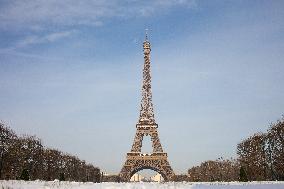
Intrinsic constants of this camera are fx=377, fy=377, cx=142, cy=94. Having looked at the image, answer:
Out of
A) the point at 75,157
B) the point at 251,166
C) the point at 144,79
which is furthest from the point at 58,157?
the point at 251,166

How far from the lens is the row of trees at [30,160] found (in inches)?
2478

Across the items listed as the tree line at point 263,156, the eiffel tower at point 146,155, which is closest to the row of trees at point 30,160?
the eiffel tower at point 146,155

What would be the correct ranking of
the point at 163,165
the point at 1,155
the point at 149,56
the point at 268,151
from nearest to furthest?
the point at 1,155 → the point at 268,151 → the point at 163,165 → the point at 149,56

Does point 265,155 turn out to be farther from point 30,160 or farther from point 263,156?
point 30,160

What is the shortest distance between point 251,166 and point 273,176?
472cm

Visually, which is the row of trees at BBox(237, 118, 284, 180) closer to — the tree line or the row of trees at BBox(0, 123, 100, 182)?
the tree line

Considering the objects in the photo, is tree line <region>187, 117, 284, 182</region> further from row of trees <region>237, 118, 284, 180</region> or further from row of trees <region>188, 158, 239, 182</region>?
row of trees <region>188, 158, 239, 182</region>

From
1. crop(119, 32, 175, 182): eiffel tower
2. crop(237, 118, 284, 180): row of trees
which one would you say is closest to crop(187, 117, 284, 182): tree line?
crop(237, 118, 284, 180): row of trees

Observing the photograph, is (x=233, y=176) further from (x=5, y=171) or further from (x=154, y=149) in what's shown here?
(x=5, y=171)

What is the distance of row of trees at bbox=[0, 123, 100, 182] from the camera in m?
62.9

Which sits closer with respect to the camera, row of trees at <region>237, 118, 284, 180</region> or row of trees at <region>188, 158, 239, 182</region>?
row of trees at <region>237, 118, 284, 180</region>

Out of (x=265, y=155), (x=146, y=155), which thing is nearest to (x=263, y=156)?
(x=265, y=155)

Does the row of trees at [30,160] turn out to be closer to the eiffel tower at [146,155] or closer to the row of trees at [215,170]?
the eiffel tower at [146,155]

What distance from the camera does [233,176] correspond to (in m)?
101
